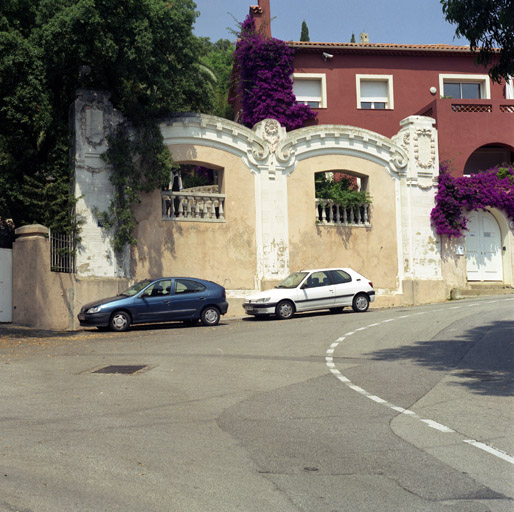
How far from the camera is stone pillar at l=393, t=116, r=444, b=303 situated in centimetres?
2862

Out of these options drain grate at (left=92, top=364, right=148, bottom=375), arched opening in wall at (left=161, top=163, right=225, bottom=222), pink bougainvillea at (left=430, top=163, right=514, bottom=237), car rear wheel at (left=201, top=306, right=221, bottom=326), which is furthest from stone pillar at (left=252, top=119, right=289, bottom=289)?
drain grate at (left=92, top=364, right=148, bottom=375)

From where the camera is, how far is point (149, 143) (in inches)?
961

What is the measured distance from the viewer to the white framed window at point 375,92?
34.6m

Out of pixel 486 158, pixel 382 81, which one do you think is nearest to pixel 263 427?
pixel 486 158

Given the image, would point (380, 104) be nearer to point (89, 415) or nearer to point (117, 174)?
point (117, 174)

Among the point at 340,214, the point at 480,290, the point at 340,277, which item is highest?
the point at 340,214

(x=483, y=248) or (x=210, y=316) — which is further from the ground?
(x=483, y=248)

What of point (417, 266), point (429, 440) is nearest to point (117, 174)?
point (417, 266)

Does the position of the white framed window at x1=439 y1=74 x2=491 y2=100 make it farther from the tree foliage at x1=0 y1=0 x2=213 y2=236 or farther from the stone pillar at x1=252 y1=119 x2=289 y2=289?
the tree foliage at x1=0 y1=0 x2=213 y2=236

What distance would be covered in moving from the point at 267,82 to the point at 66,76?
10.9 metres

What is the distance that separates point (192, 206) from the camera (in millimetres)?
25672

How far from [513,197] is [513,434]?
24.4 metres

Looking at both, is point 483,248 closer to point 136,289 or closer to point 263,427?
point 136,289

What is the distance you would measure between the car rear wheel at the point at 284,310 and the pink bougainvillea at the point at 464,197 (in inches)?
355
